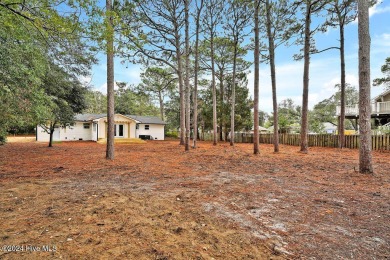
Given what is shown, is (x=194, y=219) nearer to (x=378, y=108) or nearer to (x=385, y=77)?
(x=378, y=108)

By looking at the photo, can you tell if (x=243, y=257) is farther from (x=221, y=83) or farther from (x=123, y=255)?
(x=221, y=83)

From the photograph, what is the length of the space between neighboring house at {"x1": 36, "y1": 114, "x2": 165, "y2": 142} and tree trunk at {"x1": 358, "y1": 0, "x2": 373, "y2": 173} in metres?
22.9

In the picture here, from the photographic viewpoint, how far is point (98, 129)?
78.3 ft

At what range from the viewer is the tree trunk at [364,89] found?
5.84 metres

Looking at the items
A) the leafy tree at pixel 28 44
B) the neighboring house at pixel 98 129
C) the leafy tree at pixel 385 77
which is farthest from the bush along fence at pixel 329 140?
the leafy tree at pixel 28 44

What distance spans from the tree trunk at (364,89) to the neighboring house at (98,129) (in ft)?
75.2

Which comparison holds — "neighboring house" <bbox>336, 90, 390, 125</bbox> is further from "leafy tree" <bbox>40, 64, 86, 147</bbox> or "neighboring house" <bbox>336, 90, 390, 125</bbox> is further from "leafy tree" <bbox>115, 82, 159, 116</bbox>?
"leafy tree" <bbox>115, 82, 159, 116</bbox>

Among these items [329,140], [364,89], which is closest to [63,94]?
[364,89]

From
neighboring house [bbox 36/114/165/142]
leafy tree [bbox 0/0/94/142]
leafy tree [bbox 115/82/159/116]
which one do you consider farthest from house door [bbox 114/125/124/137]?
leafy tree [bbox 0/0/94/142]

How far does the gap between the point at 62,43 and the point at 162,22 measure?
38.5ft

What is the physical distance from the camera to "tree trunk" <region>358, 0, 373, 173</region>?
19.2 ft

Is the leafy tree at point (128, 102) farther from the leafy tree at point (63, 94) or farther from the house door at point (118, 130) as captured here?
the leafy tree at point (63, 94)

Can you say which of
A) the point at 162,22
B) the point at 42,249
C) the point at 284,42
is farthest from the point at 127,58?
the point at 42,249

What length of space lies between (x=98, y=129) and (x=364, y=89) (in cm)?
2399
